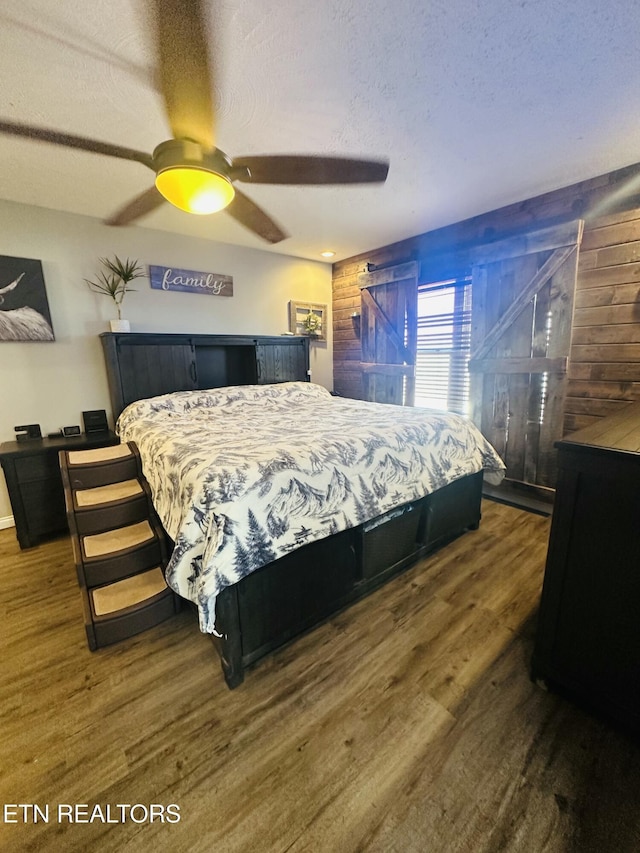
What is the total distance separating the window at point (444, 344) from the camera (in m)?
3.64

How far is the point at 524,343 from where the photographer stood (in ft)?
10.2

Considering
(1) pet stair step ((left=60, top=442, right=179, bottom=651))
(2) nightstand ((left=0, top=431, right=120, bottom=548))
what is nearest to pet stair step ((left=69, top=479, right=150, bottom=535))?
(1) pet stair step ((left=60, top=442, right=179, bottom=651))

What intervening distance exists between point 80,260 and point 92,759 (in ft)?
11.5

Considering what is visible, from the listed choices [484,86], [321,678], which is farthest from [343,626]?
[484,86]

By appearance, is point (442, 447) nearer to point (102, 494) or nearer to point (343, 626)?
point (343, 626)

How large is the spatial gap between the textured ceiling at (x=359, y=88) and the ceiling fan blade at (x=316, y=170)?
0.29ft

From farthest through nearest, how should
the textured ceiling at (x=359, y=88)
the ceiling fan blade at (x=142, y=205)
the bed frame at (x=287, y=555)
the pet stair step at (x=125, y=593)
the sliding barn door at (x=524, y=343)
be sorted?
the sliding barn door at (x=524, y=343) → the ceiling fan blade at (x=142, y=205) → the pet stair step at (x=125, y=593) → the bed frame at (x=287, y=555) → the textured ceiling at (x=359, y=88)

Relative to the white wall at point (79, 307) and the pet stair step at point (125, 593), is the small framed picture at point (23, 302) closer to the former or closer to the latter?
the white wall at point (79, 307)

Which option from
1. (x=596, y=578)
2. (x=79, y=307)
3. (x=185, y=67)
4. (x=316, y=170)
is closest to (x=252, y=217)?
(x=316, y=170)

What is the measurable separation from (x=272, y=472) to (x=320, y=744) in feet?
3.45

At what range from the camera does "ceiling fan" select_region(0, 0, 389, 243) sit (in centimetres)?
134

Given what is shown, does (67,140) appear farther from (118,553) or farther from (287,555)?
(287,555)

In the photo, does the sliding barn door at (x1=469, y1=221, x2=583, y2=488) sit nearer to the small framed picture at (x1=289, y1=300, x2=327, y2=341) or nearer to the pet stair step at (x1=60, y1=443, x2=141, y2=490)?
the small framed picture at (x1=289, y1=300, x2=327, y2=341)

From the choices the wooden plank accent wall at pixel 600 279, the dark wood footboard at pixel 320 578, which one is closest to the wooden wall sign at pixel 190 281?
the wooden plank accent wall at pixel 600 279
